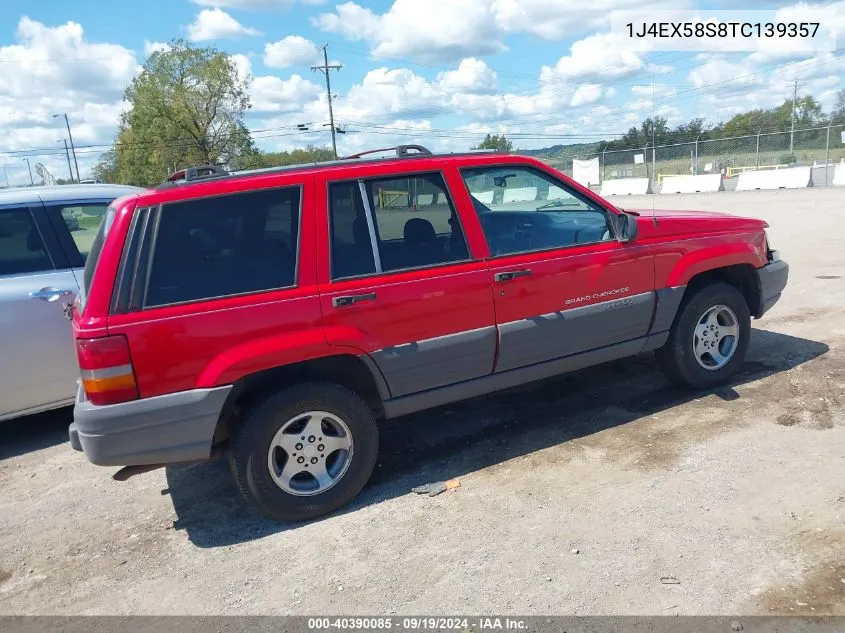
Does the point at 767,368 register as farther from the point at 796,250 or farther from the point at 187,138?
the point at 187,138

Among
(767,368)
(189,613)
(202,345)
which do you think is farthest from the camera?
(767,368)

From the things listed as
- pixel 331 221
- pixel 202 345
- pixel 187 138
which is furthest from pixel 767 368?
pixel 187 138

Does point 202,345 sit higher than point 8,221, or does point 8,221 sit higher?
point 8,221

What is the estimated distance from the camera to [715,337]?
512 cm

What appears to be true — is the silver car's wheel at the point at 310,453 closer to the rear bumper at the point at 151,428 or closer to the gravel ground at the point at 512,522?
the gravel ground at the point at 512,522

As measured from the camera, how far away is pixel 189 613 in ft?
10.0

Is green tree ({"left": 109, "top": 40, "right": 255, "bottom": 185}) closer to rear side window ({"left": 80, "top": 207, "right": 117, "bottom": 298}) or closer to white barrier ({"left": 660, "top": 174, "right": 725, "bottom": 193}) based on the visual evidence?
white barrier ({"left": 660, "top": 174, "right": 725, "bottom": 193})

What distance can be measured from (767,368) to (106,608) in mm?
5036

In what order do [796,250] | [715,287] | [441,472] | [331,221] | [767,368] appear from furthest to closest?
1. [796,250]
2. [767,368]
3. [715,287]
4. [441,472]
5. [331,221]

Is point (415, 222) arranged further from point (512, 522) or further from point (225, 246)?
point (512, 522)

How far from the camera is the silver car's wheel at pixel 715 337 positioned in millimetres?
5043

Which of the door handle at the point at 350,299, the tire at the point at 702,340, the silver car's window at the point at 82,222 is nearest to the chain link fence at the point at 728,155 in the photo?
the tire at the point at 702,340

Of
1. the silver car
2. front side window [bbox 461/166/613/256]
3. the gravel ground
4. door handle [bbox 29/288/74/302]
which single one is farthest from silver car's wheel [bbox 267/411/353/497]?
door handle [bbox 29/288/74/302]

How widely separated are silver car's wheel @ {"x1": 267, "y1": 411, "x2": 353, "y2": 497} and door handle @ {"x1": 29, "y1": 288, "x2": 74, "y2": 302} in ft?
8.05
